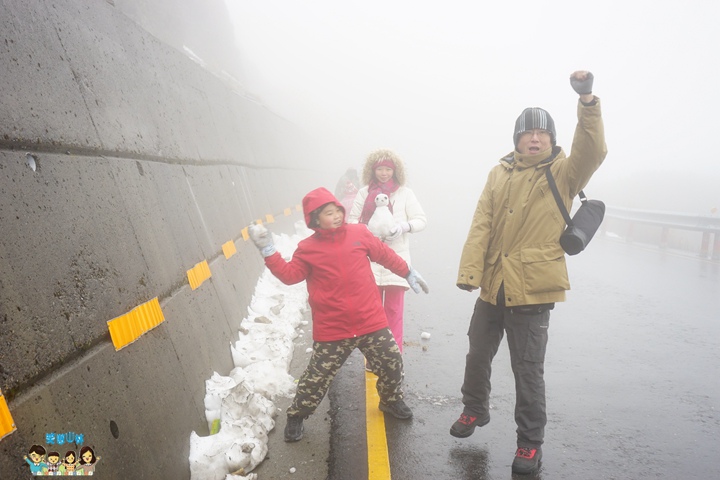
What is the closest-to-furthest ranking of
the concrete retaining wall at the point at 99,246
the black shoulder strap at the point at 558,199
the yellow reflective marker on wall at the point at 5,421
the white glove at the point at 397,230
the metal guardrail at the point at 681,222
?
the yellow reflective marker on wall at the point at 5,421 < the concrete retaining wall at the point at 99,246 < the black shoulder strap at the point at 558,199 < the white glove at the point at 397,230 < the metal guardrail at the point at 681,222

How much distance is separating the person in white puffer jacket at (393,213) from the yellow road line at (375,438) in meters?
0.76

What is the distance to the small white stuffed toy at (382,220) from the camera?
4.86m

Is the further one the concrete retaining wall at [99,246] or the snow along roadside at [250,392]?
the snow along roadside at [250,392]

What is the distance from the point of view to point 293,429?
368 centimetres

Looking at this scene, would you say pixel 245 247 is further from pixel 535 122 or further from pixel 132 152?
pixel 535 122


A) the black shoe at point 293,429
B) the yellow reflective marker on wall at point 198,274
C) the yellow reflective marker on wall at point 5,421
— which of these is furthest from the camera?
the yellow reflective marker on wall at point 198,274

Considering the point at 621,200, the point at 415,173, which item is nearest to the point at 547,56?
the point at 415,173

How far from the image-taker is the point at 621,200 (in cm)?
2759

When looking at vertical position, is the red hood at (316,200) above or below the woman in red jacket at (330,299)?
above

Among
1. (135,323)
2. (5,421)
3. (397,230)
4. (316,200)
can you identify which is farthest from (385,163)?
(5,421)

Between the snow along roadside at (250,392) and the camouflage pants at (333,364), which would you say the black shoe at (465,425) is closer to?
the camouflage pants at (333,364)

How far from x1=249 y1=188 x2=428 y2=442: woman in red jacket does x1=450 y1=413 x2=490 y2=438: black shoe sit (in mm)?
586

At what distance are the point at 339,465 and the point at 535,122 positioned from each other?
275cm

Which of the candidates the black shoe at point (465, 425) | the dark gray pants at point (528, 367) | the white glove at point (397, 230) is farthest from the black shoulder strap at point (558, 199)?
the white glove at point (397, 230)
